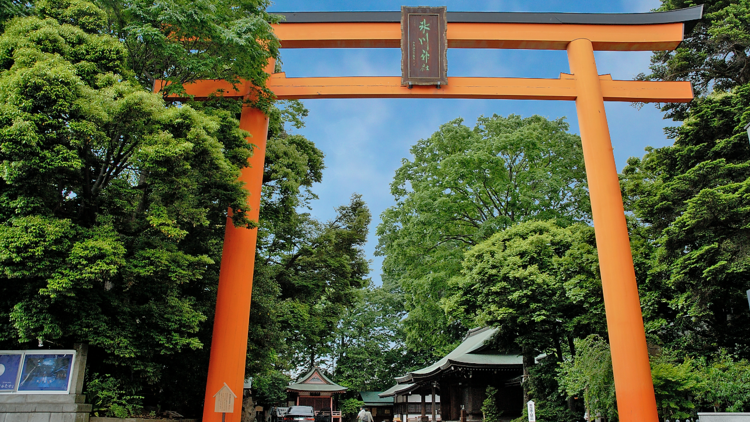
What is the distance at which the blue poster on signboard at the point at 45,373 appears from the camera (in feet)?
25.6

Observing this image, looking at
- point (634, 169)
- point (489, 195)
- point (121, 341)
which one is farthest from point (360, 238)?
point (121, 341)

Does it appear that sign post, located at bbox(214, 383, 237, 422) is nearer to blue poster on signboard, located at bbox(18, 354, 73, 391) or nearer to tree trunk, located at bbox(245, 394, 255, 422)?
blue poster on signboard, located at bbox(18, 354, 73, 391)

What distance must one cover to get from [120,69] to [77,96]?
127 cm

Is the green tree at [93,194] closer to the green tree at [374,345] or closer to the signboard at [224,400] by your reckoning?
the signboard at [224,400]

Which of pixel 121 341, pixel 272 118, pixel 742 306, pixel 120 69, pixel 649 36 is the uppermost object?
pixel 649 36

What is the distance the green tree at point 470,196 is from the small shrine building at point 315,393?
888cm

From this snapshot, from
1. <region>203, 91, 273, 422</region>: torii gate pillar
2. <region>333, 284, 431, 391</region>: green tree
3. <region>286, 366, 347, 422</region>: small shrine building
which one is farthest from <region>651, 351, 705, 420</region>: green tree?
<region>333, 284, 431, 391</region>: green tree

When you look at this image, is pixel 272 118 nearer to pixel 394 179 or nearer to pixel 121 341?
pixel 121 341

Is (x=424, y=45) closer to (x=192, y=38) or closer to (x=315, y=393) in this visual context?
(x=192, y=38)

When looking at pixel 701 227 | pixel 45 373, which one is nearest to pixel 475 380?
pixel 701 227

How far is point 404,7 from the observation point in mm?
11031

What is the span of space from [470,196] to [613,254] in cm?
1012

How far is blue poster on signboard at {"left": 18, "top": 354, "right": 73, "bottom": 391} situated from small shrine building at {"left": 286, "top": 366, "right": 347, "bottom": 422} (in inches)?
784

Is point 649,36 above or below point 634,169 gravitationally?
above
